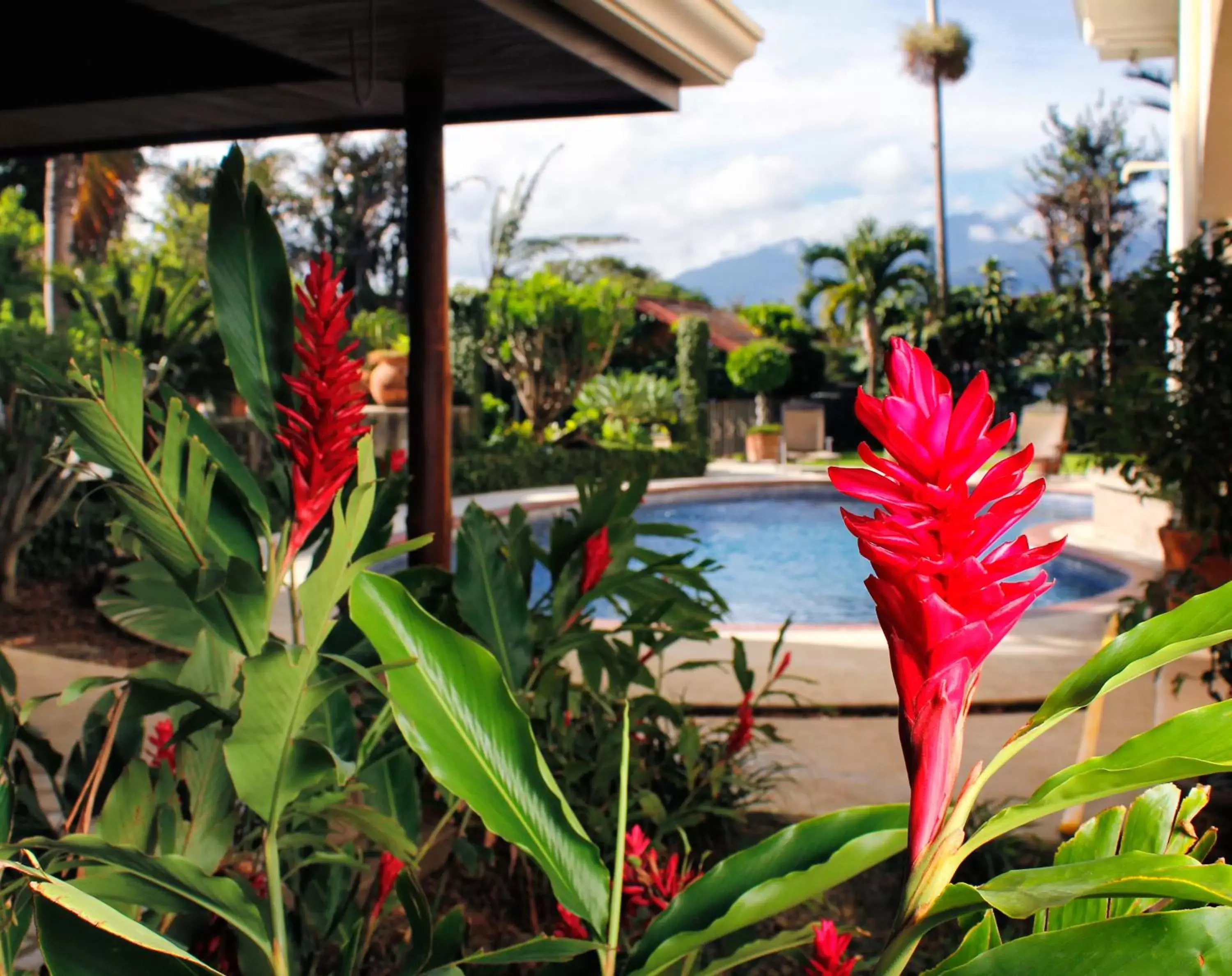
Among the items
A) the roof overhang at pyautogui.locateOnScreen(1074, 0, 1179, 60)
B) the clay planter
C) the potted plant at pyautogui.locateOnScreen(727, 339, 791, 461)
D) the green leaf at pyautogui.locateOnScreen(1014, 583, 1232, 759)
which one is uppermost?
the roof overhang at pyautogui.locateOnScreen(1074, 0, 1179, 60)

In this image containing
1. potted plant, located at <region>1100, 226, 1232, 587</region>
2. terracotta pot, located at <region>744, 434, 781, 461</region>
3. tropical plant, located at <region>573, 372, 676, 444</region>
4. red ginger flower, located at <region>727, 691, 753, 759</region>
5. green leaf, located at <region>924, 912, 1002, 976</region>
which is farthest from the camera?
terracotta pot, located at <region>744, 434, 781, 461</region>

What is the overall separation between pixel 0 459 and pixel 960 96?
660 ft

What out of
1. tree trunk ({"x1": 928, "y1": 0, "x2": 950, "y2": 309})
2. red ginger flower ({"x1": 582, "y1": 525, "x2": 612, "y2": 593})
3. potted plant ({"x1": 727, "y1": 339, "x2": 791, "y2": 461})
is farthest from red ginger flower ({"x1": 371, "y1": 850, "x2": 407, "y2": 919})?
tree trunk ({"x1": 928, "y1": 0, "x2": 950, "y2": 309})

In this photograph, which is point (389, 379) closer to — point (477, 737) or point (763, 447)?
point (763, 447)

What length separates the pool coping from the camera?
6.01m

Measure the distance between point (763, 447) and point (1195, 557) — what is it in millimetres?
15663

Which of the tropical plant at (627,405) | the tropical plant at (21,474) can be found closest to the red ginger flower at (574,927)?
the tropical plant at (21,474)

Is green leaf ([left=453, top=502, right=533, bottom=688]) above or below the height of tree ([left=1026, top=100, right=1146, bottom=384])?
below

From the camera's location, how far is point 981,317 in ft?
68.3

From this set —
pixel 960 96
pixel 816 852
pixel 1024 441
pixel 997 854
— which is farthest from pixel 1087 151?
pixel 960 96

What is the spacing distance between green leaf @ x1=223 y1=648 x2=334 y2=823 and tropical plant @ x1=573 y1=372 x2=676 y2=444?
1507cm

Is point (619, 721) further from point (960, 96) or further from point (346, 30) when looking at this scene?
point (960, 96)

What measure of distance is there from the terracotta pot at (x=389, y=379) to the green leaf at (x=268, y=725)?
12107 millimetres

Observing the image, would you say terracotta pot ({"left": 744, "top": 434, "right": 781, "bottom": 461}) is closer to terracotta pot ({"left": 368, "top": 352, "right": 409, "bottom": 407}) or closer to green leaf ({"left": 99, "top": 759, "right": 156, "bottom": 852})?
terracotta pot ({"left": 368, "top": 352, "right": 409, "bottom": 407})
